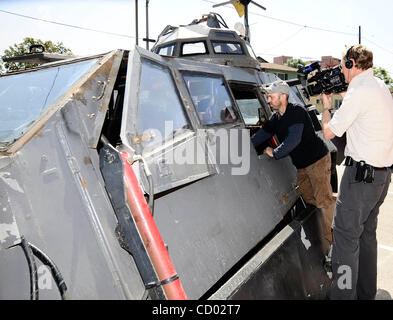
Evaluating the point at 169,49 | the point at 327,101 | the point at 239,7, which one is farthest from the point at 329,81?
the point at 239,7

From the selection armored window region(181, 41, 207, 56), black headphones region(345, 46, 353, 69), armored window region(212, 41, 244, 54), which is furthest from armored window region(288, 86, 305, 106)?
black headphones region(345, 46, 353, 69)

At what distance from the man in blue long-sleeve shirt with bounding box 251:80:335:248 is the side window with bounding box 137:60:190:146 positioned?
48.6 inches

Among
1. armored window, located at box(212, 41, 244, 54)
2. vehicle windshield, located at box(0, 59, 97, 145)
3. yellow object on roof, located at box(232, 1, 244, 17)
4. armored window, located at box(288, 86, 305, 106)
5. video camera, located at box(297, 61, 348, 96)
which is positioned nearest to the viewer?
vehicle windshield, located at box(0, 59, 97, 145)

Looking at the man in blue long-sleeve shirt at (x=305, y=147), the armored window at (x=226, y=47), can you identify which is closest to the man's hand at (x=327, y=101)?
the man in blue long-sleeve shirt at (x=305, y=147)

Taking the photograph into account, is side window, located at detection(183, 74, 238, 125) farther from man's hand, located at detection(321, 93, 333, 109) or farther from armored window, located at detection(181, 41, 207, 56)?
armored window, located at detection(181, 41, 207, 56)

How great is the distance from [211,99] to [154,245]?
1.74 metres

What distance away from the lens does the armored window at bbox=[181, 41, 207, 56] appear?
15.4 feet

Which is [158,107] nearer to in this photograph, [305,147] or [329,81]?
[329,81]

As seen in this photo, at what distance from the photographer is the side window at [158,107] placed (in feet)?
6.32

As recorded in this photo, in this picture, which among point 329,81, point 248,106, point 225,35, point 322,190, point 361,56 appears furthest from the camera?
point 248,106

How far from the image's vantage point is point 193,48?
4.83 meters

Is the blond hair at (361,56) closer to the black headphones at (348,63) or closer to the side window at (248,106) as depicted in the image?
the black headphones at (348,63)

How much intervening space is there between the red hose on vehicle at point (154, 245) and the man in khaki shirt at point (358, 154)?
1.84 meters

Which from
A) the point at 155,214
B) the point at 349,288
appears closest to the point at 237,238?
the point at 155,214
